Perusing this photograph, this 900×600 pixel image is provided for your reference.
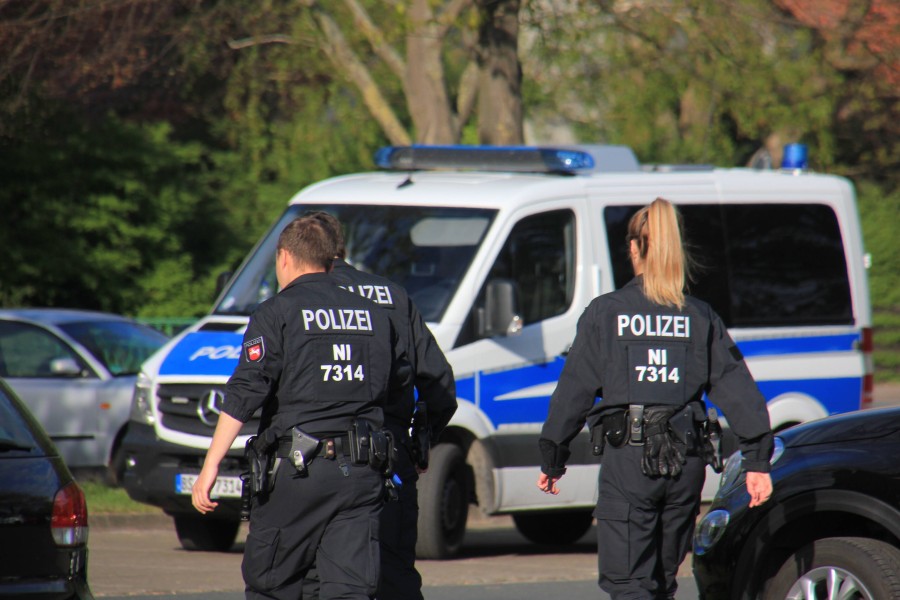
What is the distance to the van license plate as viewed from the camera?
27.6ft

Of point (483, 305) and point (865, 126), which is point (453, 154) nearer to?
point (483, 305)

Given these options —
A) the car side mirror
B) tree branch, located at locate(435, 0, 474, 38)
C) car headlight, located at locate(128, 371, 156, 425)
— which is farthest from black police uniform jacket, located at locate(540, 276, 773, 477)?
tree branch, located at locate(435, 0, 474, 38)

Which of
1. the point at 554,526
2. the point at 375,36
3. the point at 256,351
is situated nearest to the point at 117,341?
the point at 375,36

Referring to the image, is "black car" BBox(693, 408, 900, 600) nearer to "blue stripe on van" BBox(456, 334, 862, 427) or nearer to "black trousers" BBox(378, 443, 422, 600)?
"black trousers" BBox(378, 443, 422, 600)

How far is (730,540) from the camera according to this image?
226 inches

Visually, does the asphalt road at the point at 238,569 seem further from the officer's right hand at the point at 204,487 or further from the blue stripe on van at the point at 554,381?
the officer's right hand at the point at 204,487

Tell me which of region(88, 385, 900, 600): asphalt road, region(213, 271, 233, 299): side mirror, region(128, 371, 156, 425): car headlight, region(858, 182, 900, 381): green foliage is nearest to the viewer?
region(88, 385, 900, 600): asphalt road

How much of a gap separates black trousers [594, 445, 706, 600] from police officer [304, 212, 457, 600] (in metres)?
0.72

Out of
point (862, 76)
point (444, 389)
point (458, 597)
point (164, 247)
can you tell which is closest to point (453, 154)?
point (458, 597)

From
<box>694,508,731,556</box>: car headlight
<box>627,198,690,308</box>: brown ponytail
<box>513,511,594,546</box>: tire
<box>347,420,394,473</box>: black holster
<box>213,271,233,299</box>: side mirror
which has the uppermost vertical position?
<box>627,198,690,308</box>: brown ponytail

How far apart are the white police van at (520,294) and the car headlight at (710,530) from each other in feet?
9.40

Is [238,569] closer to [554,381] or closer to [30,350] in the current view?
[554,381]

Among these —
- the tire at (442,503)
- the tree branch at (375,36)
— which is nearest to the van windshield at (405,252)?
the tire at (442,503)

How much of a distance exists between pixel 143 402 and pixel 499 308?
2.28 meters
